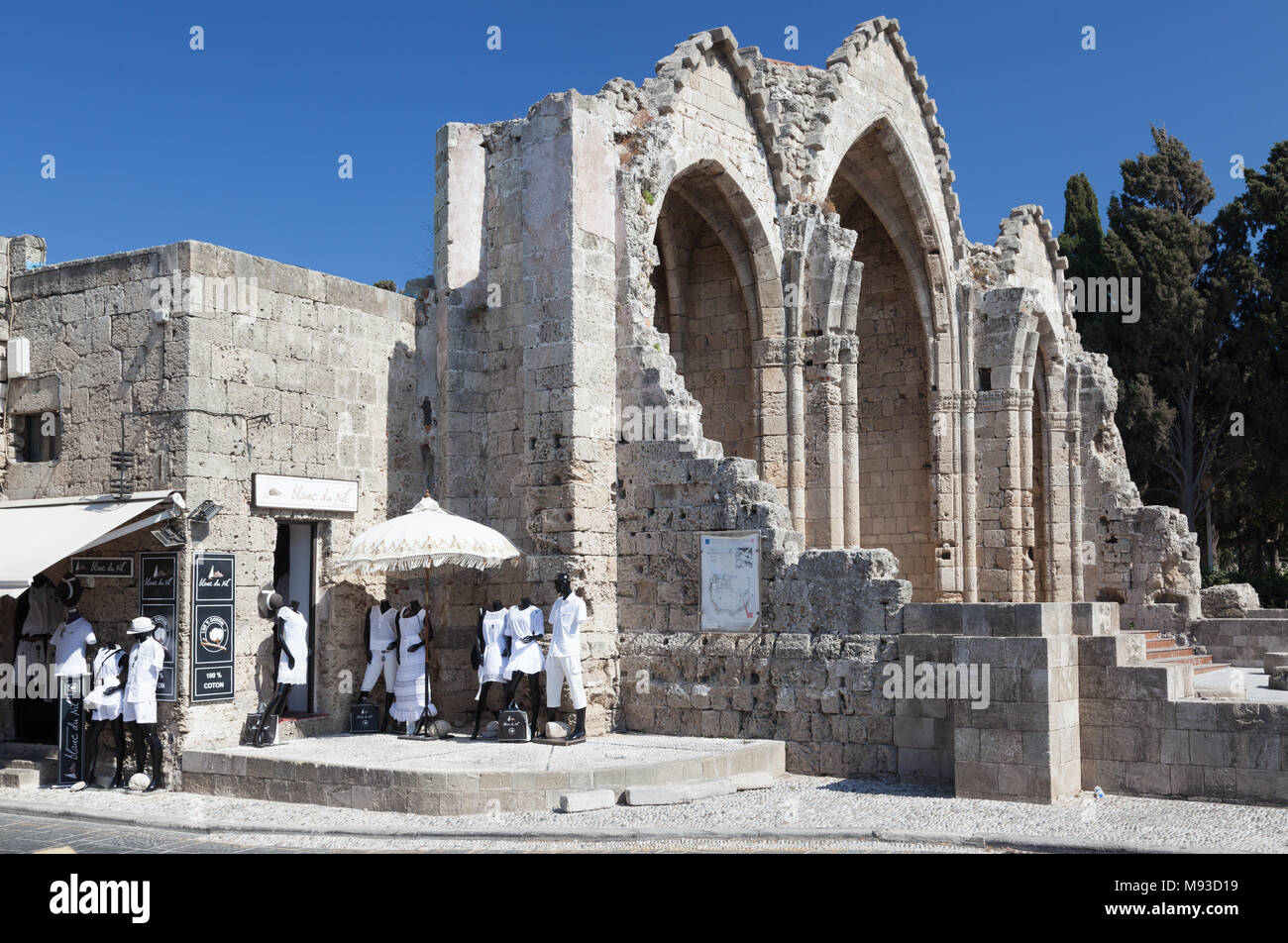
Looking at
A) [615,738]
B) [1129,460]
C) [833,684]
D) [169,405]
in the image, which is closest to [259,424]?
[169,405]

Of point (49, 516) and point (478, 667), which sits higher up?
point (49, 516)

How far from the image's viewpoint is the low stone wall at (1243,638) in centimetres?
1880

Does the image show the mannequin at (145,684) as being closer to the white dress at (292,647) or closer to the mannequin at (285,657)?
the mannequin at (285,657)

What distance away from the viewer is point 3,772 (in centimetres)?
1080

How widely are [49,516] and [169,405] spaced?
152 cm

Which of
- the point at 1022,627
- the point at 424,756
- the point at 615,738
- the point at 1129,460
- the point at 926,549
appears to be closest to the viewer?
the point at 1022,627

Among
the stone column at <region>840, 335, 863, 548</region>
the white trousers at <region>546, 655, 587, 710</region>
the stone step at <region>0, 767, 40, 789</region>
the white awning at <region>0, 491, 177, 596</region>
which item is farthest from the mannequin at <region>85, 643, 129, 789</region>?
the stone column at <region>840, 335, 863, 548</region>

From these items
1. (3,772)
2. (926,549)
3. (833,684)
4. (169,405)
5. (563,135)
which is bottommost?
(3,772)

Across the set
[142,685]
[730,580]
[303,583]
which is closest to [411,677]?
[303,583]

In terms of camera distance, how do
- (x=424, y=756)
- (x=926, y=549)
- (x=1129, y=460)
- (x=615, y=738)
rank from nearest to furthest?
(x=424, y=756)
(x=615, y=738)
(x=926, y=549)
(x=1129, y=460)

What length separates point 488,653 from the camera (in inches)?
458

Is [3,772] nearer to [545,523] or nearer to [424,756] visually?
[424,756]

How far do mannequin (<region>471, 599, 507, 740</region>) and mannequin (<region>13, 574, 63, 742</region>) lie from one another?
13.1 feet

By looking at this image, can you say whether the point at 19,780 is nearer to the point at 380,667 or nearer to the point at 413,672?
the point at 380,667
